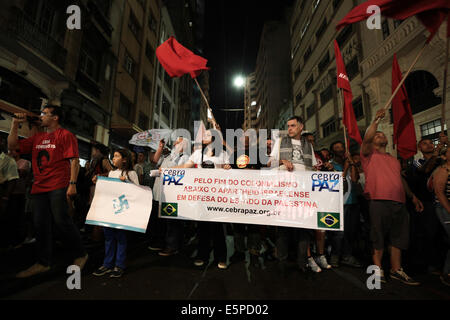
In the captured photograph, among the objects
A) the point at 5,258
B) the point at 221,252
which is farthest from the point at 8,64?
the point at 221,252

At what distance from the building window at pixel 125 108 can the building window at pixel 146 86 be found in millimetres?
2748

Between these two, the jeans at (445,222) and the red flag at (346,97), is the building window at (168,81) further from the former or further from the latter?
the jeans at (445,222)

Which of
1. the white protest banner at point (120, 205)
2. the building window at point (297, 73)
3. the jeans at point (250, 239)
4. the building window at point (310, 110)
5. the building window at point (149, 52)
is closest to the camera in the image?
the white protest banner at point (120, 205)

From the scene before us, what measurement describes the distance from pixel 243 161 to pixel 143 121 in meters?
16.0

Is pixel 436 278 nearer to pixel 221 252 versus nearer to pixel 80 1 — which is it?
pixel 221 252

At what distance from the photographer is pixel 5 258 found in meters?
3.34

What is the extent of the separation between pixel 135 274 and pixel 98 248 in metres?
1.68

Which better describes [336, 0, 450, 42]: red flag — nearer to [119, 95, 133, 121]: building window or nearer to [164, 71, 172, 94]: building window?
[119, 95, 133, 121]: building window

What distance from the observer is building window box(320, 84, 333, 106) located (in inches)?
718

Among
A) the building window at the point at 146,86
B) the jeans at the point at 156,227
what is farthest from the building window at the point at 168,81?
the jeans at the point at 156,227

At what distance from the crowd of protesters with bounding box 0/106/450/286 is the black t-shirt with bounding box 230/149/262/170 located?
0.02m

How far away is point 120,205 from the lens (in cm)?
303

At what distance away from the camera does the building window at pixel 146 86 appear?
1825 centimetres

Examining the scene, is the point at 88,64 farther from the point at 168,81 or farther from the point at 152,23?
the point at 168,81
